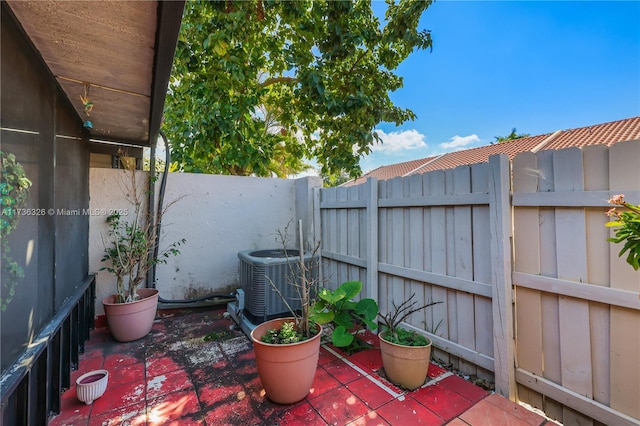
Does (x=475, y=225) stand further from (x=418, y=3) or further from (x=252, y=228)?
(x=418, y=3)

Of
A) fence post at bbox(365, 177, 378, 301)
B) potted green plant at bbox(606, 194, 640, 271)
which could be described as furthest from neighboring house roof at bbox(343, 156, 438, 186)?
potted green plant at bbox(606, 194, 640, 271)

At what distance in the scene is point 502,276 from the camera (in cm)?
190

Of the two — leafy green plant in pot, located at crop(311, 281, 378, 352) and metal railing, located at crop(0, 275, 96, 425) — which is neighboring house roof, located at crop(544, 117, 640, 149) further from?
metal railing, located at crop(0, 275, 96, 425)

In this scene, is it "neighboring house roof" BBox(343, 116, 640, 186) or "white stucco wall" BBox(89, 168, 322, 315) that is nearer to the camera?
"white stucco wall" BBox(89, 168, 322, 315)

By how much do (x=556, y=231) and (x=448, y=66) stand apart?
6.73 meters

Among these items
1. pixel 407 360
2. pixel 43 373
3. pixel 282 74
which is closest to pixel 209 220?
pixel 43 373

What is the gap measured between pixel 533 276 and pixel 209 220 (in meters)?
3.67

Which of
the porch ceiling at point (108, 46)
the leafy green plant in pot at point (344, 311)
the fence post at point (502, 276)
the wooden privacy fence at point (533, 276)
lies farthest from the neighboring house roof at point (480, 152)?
the porch ceiling at point (108, 46)

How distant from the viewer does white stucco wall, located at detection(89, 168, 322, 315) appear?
3.25 metres

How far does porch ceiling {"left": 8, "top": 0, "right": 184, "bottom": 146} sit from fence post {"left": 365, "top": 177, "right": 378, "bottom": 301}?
210 cm

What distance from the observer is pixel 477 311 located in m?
2.11

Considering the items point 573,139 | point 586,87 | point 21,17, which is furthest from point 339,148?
point 573,139

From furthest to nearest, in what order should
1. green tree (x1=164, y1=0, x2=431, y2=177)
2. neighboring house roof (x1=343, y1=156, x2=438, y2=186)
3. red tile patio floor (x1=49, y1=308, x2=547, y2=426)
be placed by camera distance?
neighboring house roof (x1=343, y1=156, x2=438, y2=186), green tree (x1=164, y1=0, x2=431, y2=177), red tile patio floor (x1=49, y1=308, x2=547, y2=426)

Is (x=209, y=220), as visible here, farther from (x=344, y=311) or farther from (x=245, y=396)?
(x=245, y=396)
